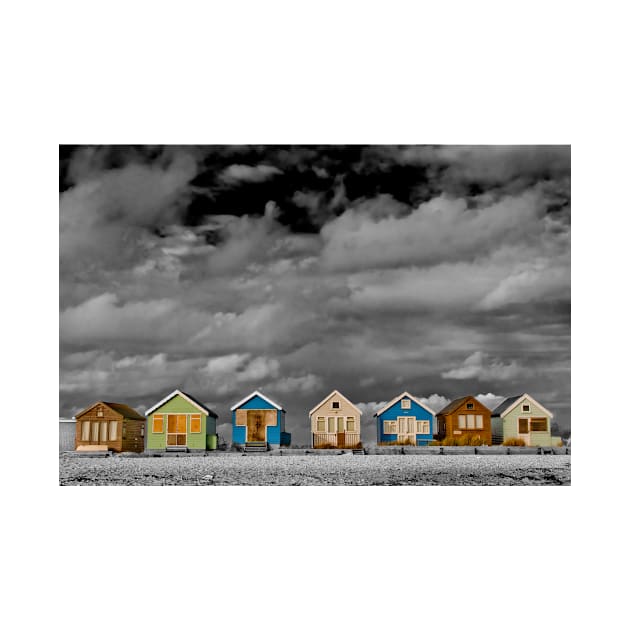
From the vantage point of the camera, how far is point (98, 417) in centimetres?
2155

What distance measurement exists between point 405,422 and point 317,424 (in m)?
2.24

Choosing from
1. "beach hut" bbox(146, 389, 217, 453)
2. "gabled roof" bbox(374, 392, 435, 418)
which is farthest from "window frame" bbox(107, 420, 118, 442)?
"gabled roof" bbox(374, 392, 435, 418)

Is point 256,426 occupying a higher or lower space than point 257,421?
lower

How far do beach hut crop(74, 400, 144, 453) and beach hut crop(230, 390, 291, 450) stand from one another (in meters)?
2.71

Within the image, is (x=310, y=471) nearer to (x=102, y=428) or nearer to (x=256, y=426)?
(x=256, y=426)

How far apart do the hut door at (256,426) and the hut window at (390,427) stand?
3.04 m

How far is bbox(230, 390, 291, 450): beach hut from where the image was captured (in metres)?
21.7

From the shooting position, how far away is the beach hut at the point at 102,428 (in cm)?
2144

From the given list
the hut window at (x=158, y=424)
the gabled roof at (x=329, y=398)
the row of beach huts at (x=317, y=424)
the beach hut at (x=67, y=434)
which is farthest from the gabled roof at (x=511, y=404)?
the beach hut at (x=67, y=434)

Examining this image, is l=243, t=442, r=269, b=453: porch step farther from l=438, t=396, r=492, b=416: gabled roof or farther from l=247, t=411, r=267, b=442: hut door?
l=438, t=396, r=492, b=416: gabled roof

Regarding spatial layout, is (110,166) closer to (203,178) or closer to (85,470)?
(203,178)

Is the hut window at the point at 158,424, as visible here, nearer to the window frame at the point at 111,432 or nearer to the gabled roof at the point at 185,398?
the gabled roof at the point at 185,398

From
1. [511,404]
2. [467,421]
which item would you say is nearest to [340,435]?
[467,421]

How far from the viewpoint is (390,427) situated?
22.2m
